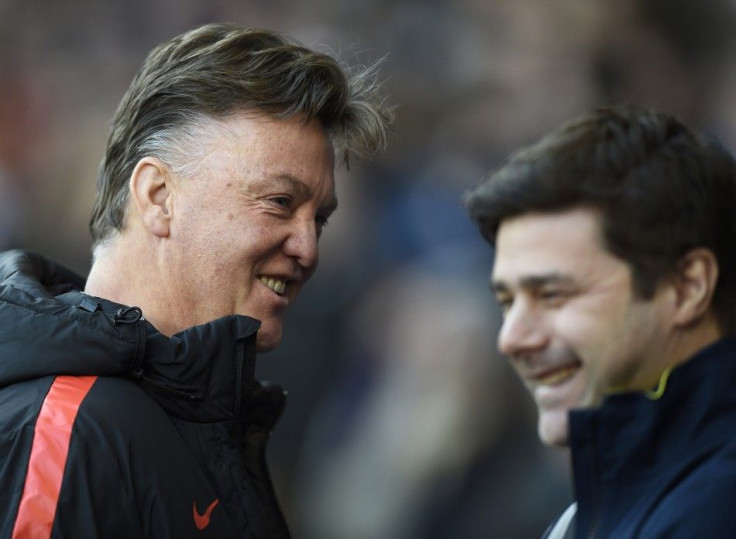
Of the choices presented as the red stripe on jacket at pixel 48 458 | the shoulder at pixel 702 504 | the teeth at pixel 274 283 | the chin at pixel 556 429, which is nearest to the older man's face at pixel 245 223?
the teeth at pixel 274 283

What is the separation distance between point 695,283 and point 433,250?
3.06 meters

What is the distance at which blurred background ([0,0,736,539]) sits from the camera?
4.25 m

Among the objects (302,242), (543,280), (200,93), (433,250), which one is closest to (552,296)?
(543,280)

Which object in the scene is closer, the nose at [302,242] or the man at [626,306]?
the man at [626,306]

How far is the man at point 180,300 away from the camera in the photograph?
5.74 ft

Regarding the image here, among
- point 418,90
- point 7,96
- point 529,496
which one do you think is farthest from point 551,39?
point 7,96

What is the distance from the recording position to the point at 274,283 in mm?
2246

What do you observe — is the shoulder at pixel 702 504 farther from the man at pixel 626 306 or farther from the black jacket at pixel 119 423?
the black jacket at pixel 119 423

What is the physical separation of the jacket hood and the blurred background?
2.32m

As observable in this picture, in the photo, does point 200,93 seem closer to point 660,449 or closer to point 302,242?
point 302,242

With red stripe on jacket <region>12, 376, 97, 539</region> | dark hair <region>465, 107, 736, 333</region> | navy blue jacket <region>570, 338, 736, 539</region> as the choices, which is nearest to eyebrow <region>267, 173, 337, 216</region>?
red stripe on jacket <region>12, 376, 97, 539</region>

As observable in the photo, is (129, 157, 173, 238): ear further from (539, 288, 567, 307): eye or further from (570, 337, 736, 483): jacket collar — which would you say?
(570, 337, 736, 483): jacket collar

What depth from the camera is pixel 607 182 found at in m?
1.48

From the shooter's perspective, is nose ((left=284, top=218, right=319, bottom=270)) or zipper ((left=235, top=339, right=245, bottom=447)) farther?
nose ((left=284, top=218, right=319, bottom=270))
